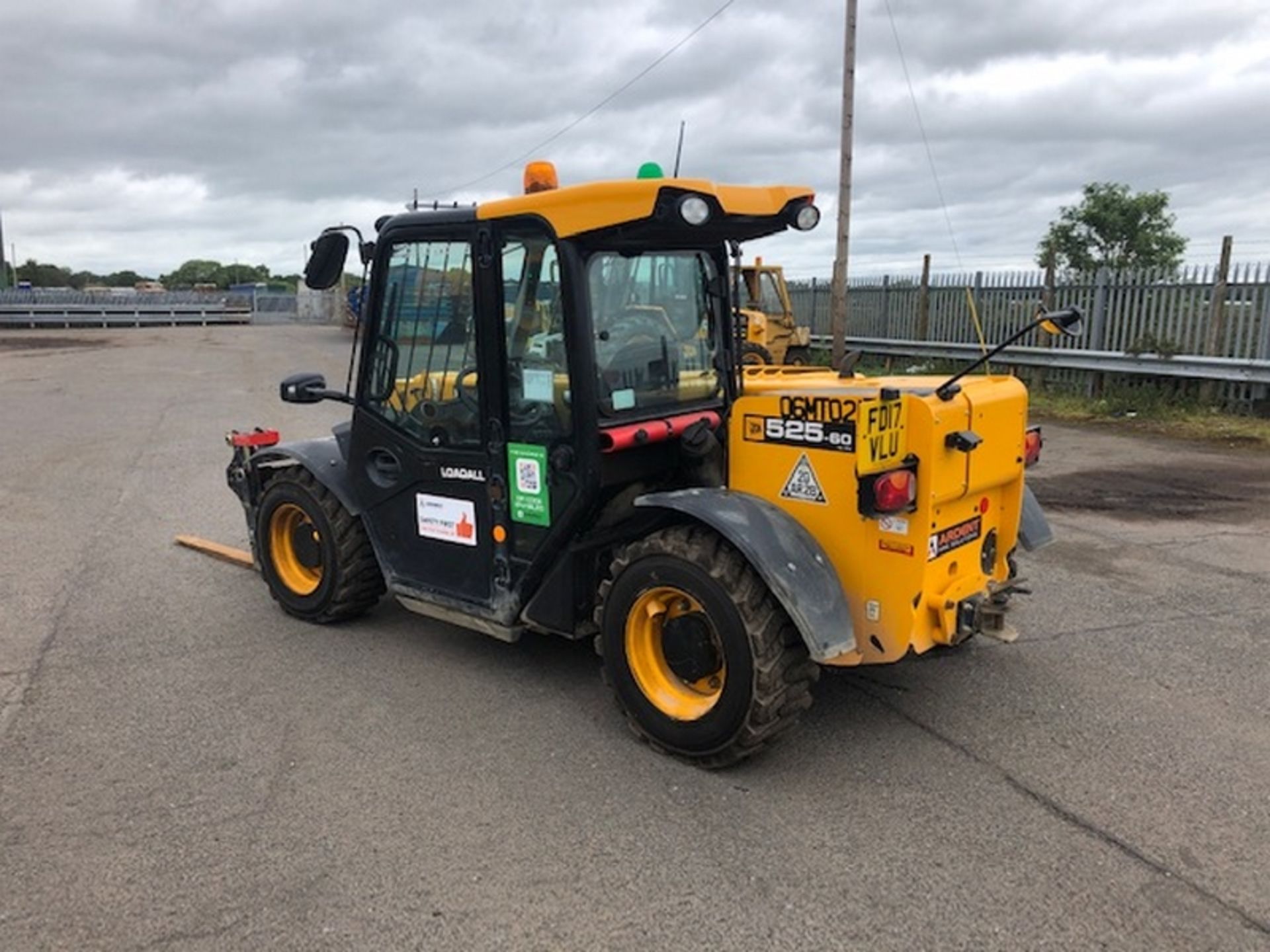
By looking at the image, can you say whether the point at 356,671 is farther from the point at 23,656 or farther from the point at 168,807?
the point at 23,656

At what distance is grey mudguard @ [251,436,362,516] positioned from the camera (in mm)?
4848

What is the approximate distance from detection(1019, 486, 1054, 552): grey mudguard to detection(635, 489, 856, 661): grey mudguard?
1343 mm

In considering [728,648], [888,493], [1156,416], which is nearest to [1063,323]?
[888,493]

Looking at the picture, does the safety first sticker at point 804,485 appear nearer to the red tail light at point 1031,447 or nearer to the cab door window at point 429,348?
the red tail light at point 1031,447

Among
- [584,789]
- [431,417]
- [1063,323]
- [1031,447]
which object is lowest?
[584,789]

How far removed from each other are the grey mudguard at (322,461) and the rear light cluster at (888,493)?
2.59 meters

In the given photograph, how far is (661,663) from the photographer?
148 inches

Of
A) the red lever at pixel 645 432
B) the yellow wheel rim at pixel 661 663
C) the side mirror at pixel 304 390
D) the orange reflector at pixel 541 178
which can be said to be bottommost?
the yellow wheel rim at pixel 661 663

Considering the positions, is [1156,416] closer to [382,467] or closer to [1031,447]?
[1031,447]

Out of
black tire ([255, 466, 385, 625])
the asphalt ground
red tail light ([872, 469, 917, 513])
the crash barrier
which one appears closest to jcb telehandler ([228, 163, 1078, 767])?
red tail light ([872, 469, 917, 513])

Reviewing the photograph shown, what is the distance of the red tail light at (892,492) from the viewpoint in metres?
3.27

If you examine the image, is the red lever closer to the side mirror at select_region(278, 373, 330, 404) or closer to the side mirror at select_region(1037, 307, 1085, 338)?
the side mirror at select_region(1037, 307, 1085, 338)

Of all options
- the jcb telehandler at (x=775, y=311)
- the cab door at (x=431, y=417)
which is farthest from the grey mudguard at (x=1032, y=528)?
the jcb telehandler at (x=775, y=311)

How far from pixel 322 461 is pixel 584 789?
8.01ft
